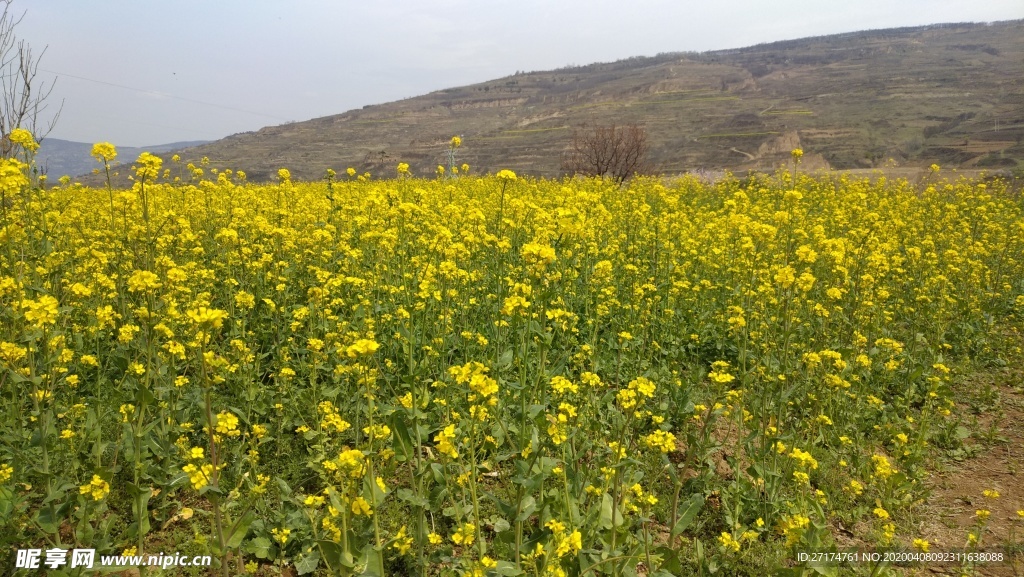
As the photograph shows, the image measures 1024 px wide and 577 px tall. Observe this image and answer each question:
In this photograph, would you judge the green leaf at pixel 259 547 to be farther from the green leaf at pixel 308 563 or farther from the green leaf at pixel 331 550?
the green leaf at pixel 331 550

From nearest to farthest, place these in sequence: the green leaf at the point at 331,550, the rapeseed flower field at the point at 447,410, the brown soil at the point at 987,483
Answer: the green leaf at the point at 331,550 → the rapeseed flower field at the point at 447,410 → the brown soil at the point at 987,483

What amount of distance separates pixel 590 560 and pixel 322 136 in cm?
8270

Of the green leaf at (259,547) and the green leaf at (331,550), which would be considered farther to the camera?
the green leaf at (259,547)

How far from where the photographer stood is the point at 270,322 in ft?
15.6

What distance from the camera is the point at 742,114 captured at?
54125mm

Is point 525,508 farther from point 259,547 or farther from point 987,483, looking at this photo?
point 987,483

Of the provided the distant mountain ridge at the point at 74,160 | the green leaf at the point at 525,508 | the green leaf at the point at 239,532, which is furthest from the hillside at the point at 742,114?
the green leaf at the point at 239,532

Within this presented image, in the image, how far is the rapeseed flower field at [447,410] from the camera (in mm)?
2420

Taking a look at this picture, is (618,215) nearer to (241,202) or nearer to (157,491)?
Answer: (241,202)

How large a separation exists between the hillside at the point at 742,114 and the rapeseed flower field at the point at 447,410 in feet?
62.1

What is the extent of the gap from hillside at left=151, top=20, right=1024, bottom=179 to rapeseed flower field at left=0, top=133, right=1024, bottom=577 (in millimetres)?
18934

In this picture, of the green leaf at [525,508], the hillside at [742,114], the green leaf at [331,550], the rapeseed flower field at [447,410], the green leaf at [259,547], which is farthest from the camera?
the hillside at [742,114]

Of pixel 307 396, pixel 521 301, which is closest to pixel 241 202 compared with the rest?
pixel 307 396

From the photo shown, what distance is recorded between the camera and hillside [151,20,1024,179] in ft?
136
